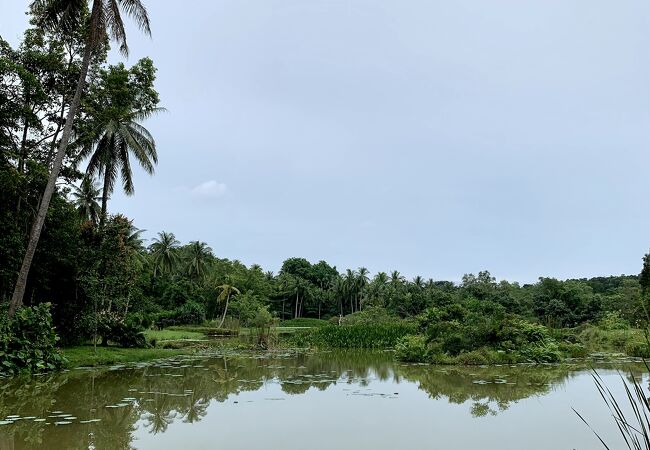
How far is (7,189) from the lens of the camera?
15.9 meters

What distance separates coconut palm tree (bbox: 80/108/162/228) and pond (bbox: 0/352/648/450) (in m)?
9.40

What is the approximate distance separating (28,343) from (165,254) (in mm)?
38672

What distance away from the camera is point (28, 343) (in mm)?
13648

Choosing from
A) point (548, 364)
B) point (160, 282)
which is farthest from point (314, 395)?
point (160, 282)

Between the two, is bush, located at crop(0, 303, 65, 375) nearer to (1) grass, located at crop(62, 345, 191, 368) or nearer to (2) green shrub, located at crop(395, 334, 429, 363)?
(1) grass, located at crop(62, 345, 191, 368)

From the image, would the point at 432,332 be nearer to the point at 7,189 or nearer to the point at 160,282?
the point at 7,189

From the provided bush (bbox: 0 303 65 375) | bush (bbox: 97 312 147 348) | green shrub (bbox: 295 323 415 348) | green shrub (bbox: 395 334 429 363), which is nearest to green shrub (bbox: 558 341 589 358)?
green shrub (bbox: 395 334 429 363)

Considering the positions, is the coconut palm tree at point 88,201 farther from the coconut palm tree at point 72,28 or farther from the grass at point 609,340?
the grass at point 609,340

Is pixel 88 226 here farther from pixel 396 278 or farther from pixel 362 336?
pixel 396 278

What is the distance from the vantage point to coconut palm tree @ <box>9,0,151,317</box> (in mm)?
14000

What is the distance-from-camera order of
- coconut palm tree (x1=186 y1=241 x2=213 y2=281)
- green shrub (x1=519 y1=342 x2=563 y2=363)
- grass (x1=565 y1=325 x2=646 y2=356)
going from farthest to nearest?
coconut palm tree (x1=186 y1=241 x2=213 y2=281) < grass (x1=565 y1=325 x2=646 y2=356) < green shrub (x1=519 y1=342 x2=563 y2=363)

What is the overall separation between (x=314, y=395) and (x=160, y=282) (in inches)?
1694

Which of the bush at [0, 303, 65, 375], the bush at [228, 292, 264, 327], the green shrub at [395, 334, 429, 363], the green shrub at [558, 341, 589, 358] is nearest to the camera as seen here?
the bush at [0, 303, 65, 375]

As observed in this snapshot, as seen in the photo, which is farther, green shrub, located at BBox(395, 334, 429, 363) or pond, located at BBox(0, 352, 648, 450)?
green shrub, located at BBox(395, 334, 429, 363)
